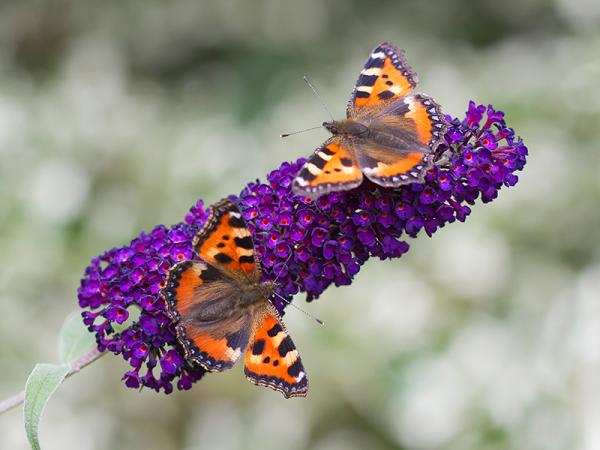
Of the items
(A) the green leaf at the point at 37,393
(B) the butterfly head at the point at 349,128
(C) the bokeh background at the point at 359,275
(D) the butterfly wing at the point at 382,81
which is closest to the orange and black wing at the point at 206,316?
(A) the green leaf at the point at 37,393

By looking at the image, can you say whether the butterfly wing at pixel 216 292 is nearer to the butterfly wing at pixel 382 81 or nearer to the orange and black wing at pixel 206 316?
the orange and black wing at pixel 206 316

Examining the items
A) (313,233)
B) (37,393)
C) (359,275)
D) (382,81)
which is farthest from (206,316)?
(359,275)

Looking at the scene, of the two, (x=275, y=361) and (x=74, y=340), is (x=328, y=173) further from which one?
(x=74, y=340)

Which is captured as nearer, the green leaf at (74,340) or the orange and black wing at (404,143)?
the orange and black wing at (404,143)

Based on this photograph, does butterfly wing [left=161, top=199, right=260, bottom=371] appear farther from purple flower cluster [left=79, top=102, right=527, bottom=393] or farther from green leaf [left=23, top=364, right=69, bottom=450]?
green leaf [left=23, top=364, right=69, bottom=450]

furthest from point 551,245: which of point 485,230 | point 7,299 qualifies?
point 7,299

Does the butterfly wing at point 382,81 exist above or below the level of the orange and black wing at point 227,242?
above

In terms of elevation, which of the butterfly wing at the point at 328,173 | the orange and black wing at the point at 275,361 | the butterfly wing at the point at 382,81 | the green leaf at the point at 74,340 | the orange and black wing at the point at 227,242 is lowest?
the green leaf at the point at 74,340

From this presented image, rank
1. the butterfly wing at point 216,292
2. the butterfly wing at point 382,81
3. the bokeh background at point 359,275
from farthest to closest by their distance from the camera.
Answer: the bokeh background at point 359,275 → the butterfly wing at point 382,81 → the butterfly wing at point 216,292
